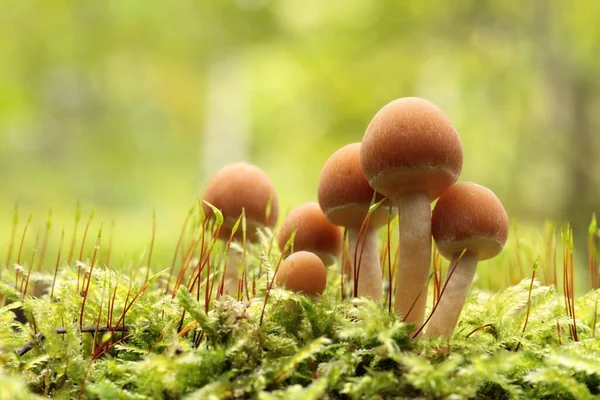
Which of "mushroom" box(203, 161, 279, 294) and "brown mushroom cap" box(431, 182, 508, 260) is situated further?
"mushroom" box(203, 161, 279, 294)

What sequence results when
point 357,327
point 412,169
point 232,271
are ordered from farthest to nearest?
point 232,271 → point 412,169 → point 357,327

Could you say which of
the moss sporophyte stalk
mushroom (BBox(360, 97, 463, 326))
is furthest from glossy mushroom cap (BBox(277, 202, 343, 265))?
mushroom (BBox(360, 97, 463, 326))

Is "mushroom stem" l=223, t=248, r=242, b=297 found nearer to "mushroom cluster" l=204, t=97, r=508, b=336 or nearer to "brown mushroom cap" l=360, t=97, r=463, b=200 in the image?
"mushroom cluster" l=204, t=97, r=508, b=336

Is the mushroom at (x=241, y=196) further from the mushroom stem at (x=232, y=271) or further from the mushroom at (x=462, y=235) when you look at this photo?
the mushroom at (x=462, y=235)

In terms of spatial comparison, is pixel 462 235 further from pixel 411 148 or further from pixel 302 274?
pixel 302 274

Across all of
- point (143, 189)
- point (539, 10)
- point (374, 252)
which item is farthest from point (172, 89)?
point (374, 252)

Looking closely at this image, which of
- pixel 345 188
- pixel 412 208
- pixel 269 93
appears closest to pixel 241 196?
pixel 345 188

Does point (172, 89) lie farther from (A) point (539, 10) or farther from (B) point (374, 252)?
(B) point (374, 252)
